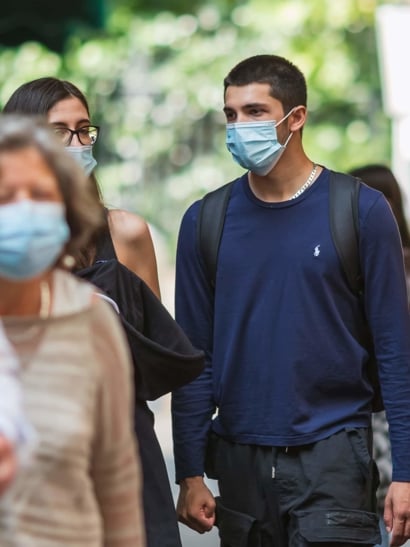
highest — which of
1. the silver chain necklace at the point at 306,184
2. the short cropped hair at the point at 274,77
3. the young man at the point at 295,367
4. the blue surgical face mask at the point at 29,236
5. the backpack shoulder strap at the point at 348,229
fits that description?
the short cropped hair at the point at 274,77

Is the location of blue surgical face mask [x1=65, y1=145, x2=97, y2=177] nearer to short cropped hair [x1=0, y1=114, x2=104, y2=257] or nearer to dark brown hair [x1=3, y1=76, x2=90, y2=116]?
dark brown hair [x1=3, y1=76, x2=90, y2=116]

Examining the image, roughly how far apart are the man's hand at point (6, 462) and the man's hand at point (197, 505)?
92.8 inches

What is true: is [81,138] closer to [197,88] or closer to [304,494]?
[304,494]

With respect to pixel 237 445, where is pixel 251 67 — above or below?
above

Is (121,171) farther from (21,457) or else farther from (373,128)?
(21,457)

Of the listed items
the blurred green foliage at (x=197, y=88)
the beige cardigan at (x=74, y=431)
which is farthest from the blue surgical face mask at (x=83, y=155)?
the blurred green foliage at (x=197, y=88)

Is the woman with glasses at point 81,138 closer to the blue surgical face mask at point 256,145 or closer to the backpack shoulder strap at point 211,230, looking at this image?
the backpack shoulder strap at point 211,230

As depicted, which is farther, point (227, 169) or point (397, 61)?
point (227, 169)

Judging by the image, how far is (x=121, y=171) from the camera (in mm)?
22406

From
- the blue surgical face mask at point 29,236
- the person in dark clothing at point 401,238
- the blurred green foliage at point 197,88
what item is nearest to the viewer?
the blue surgical face mask at point 29,236

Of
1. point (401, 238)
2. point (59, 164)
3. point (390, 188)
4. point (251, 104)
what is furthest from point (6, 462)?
point (390, 188)

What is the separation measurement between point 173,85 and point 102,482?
19330 mm

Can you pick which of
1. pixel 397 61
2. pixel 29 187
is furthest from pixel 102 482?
pixel 397 61

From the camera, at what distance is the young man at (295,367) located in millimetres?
5055
